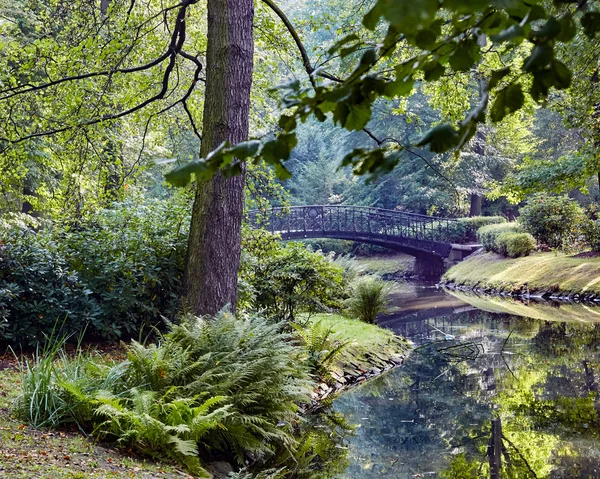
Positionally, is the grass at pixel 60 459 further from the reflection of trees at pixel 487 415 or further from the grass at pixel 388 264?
the grass at pixel 388 264

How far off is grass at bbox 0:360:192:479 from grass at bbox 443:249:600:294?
50.3 feet

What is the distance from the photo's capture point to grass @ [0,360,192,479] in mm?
3566

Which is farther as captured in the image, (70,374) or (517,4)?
(70,374)

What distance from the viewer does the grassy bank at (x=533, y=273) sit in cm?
1759

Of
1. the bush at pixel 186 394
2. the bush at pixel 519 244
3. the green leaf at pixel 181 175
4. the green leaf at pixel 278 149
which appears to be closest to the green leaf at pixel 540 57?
the green leaf at pixel 278 149

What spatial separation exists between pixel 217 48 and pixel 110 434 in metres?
4.08

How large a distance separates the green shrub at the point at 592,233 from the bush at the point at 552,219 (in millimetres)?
702

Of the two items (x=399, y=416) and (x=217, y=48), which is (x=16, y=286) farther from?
(x=399, y=416)

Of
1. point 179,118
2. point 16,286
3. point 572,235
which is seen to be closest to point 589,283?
point 572,235

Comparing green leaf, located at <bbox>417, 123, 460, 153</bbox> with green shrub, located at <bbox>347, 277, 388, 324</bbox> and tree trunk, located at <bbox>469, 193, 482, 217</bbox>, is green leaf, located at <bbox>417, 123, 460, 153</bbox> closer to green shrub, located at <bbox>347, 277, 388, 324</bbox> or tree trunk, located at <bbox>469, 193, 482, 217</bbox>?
green shrub, located at <bbox>347, 277, 388, 324</bbox>

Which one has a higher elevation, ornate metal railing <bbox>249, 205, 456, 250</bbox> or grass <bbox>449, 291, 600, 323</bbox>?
ornate metal railing <bbox>249, 205, 456, 250</bbox>

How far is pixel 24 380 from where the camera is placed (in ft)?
15.3

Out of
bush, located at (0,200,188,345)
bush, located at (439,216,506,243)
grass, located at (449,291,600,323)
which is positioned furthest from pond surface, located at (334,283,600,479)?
bush, located at (439,216,506,243)

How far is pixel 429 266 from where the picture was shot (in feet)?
100
